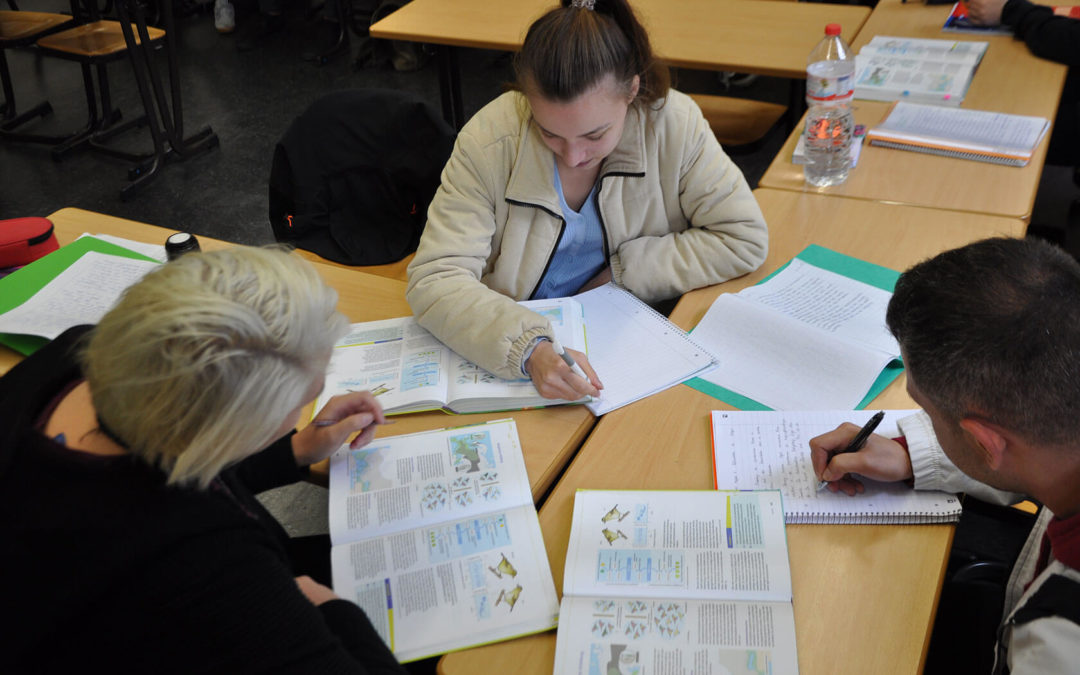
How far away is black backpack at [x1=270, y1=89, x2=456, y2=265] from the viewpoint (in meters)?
2.08

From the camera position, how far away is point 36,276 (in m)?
1.77

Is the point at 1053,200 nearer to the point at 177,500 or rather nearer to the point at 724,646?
the point at 724,646

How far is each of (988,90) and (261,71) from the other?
4.32 metres

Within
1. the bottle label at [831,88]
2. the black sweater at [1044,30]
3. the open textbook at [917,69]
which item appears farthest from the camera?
the black sweater at [1044,30]

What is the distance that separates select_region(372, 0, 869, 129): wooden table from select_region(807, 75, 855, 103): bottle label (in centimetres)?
49

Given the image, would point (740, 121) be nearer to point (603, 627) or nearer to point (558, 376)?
point (558, 376)

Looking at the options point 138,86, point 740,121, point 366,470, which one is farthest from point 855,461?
point 138,86

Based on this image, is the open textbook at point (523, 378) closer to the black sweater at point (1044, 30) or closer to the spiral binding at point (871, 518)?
the spiral binding at point (871, 518)

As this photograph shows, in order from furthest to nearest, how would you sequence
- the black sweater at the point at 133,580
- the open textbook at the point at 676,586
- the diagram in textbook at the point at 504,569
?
the diagram in textbook at the point at 504,569
the open textbook at the point at 676,586
the black sweater at the point at 133,580

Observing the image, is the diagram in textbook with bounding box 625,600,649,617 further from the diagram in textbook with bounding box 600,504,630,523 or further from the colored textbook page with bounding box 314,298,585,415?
the colored textbook page with bounding box 314,298,585,415

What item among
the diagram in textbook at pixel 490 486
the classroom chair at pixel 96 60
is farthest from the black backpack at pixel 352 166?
the classroom chair at pixel 96 60

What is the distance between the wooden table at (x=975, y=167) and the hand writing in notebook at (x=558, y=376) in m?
0.91

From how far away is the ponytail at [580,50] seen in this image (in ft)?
4.79

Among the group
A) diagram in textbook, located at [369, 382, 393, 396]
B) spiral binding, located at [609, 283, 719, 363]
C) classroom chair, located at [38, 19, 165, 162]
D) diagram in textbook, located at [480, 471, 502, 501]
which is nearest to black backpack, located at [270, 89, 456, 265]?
spiral binding, located at [609, 283, 719, 363]
